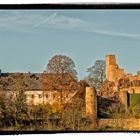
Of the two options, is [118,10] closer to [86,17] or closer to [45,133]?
[86,17]

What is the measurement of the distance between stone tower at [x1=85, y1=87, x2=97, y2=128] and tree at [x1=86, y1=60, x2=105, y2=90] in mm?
63

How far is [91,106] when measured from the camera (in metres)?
6.77

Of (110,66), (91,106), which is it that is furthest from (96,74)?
(91,106)

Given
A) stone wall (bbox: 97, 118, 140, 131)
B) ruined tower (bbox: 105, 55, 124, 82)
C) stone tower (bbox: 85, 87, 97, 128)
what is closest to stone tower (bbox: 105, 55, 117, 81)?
ruined tower (bbox: 105, 55, 124, 82)

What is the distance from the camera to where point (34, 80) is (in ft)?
22.1

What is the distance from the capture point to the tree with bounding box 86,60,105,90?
6785 mm

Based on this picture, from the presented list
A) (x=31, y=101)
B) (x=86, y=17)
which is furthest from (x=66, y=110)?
(x=86, y=17)

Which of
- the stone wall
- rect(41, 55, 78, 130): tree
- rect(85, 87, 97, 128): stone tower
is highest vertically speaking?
rect(41, 55, 78, 130): tree

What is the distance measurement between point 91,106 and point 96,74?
239 mm

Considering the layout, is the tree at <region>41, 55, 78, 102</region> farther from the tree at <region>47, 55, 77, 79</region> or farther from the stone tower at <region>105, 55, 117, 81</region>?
the stone tower at <region>105, 55, 117, 81</region>

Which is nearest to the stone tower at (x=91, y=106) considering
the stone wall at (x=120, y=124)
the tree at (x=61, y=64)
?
the stone wall at (x=120, y=124)

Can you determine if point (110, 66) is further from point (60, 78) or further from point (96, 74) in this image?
point (60, 78)

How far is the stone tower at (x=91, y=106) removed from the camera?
6738 millimetres
